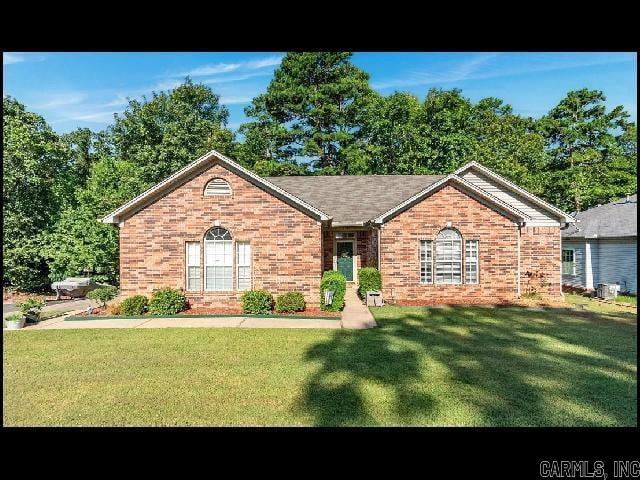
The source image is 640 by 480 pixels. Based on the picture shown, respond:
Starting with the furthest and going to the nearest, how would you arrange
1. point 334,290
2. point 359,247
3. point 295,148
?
point 295,148 < point 359,247 < point 334,290

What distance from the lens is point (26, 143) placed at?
20.1 metres

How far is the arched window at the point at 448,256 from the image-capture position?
619 inches

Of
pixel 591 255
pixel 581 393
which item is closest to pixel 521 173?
pixel 591 255

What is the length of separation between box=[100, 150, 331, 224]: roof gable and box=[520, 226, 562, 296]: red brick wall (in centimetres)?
966

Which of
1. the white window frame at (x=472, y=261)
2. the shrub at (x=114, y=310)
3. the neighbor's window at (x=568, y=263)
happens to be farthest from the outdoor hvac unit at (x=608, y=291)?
the shrub at (x=114, y=310)

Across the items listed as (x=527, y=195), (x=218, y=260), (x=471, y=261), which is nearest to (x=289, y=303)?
(x=218, y=260)

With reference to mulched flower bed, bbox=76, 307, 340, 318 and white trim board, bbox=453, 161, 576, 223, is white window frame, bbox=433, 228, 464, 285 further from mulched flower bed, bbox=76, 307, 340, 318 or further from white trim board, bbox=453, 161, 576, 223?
mulched flower bed, bbox=76, 307, 340, 318

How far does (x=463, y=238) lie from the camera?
1564 cm

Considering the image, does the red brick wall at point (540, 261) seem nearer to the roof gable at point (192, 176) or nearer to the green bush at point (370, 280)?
the green bush at point (370, 280)

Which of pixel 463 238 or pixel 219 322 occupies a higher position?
pixel 463 238

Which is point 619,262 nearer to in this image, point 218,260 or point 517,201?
point 517,201

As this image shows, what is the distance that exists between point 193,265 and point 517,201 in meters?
14.9

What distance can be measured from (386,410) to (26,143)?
23.2 meters
